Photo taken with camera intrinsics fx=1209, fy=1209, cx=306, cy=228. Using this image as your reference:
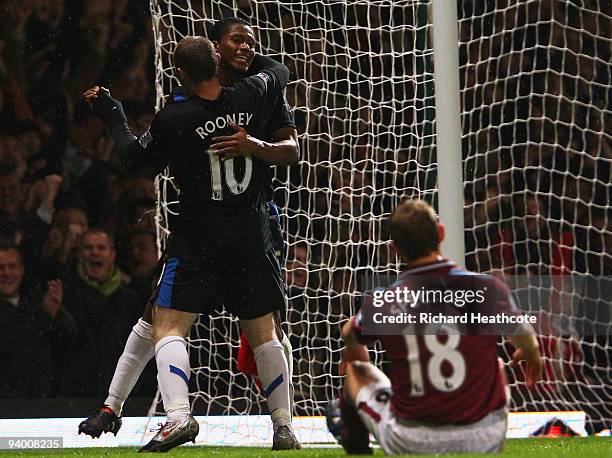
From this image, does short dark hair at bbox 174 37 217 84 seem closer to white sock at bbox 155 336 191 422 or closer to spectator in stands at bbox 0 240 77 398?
white sock at bbox 155 336 191 422

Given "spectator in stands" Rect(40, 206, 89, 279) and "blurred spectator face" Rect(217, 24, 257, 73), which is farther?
"spectator in stands" Rect(40, 206, 89, 279)

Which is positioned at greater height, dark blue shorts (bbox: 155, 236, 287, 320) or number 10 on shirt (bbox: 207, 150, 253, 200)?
number 10 on shirt (bbox: 207, 150, 253, 200)

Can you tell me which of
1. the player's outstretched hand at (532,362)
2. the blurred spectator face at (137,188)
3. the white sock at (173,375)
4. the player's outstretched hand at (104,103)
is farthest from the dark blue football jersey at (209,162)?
the blurred spectator face at (137,188)

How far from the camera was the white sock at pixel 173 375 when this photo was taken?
14.8 feet

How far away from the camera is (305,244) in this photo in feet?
23.0

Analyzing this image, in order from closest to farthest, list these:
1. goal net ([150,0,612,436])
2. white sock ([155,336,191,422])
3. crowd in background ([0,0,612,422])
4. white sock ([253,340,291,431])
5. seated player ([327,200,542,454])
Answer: seated player ([327,200,542,454]), white sock ([155,336,191,422]), white sock ([253,340,291,431]), goal net ([150,0,612,436]), crowd in background ([0,0,612,422])

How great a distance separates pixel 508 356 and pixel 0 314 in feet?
9.81

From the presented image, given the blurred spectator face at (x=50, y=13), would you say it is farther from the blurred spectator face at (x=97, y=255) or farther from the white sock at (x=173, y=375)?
the white sock at (x=173, y=375)

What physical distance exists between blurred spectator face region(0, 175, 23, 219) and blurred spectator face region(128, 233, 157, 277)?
0.79 meters

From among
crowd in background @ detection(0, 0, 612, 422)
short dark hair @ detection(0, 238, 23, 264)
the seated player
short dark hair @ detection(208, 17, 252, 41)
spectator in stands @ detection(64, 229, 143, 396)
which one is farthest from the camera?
spectator in stands @ detection(64, 229, 143, 396)

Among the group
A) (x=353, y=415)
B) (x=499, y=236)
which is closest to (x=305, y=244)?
(x=499, y=236)

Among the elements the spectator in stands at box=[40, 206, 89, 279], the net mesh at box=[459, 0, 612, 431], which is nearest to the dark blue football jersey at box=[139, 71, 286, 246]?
the net mesh at box=[459, 0, 612, 431]

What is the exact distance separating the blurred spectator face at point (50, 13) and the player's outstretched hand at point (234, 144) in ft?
14.0

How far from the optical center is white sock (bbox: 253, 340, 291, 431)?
4812 mm
